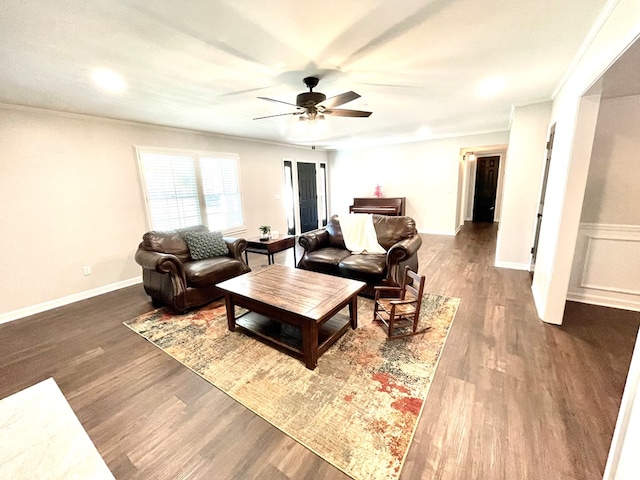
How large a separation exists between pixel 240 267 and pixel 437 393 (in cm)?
273

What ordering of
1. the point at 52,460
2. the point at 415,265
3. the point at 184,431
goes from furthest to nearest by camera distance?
the point at 415,265 < the point at 184,431 < the point at 52,460

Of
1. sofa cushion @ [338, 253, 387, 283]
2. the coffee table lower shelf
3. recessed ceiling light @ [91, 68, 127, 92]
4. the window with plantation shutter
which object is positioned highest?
recessed ceiling light @ [91, 68, 127, 92]

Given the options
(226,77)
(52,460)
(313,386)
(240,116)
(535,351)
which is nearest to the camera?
(52,460)

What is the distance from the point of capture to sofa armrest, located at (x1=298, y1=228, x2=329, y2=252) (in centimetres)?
383

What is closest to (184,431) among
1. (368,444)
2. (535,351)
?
(368,444)

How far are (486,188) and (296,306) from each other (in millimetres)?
8605

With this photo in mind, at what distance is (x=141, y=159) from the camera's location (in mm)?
3994

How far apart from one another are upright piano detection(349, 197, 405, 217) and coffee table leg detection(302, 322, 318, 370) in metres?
5.65

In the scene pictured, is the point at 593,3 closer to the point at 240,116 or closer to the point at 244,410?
the point at 244,410

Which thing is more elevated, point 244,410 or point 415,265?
point 415,265

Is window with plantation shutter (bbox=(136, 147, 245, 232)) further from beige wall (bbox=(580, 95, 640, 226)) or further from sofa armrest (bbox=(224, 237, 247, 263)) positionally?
beige wall (bbox=(580, 95, 640, 226))

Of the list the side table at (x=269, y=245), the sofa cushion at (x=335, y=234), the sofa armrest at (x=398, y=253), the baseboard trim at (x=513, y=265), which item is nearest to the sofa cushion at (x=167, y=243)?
the side table at (x=269, y=245)

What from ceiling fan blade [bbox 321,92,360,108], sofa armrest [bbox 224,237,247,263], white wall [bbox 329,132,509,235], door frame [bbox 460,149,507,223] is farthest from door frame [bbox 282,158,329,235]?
ceiling fan blade [bbox 321,92,360,108]

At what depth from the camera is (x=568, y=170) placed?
230 cm
